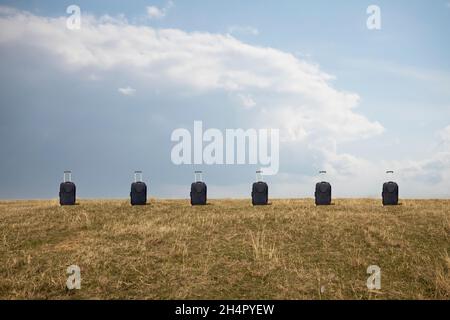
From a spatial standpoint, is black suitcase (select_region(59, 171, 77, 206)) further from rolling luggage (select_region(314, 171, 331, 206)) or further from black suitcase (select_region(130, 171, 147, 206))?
rolling luggage (select_region(314, 171, 331, 206))

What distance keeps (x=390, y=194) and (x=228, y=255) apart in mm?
17876

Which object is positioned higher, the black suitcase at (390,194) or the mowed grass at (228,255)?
the black suitcase at (390,194)

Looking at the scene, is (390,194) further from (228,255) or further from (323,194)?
(228,255)

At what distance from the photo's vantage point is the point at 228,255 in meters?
15.3

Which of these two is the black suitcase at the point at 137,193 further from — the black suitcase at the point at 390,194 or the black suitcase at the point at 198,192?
the black suitcase at the point at 390,194

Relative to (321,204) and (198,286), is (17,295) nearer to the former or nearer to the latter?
(198,286)

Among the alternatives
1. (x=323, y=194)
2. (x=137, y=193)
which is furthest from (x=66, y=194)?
(x=323, y=194)

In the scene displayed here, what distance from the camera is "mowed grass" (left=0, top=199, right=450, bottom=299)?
12.5 m

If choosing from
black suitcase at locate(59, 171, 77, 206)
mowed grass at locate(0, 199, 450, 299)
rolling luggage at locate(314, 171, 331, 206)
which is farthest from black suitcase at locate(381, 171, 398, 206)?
black suitcase at locate(59, 171, 77, 206)

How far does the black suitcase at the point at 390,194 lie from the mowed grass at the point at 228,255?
637 cm

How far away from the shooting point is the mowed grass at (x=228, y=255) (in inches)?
492

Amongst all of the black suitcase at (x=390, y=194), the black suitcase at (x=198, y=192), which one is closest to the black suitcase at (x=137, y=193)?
the black suitcase at (x=198, y=192)
